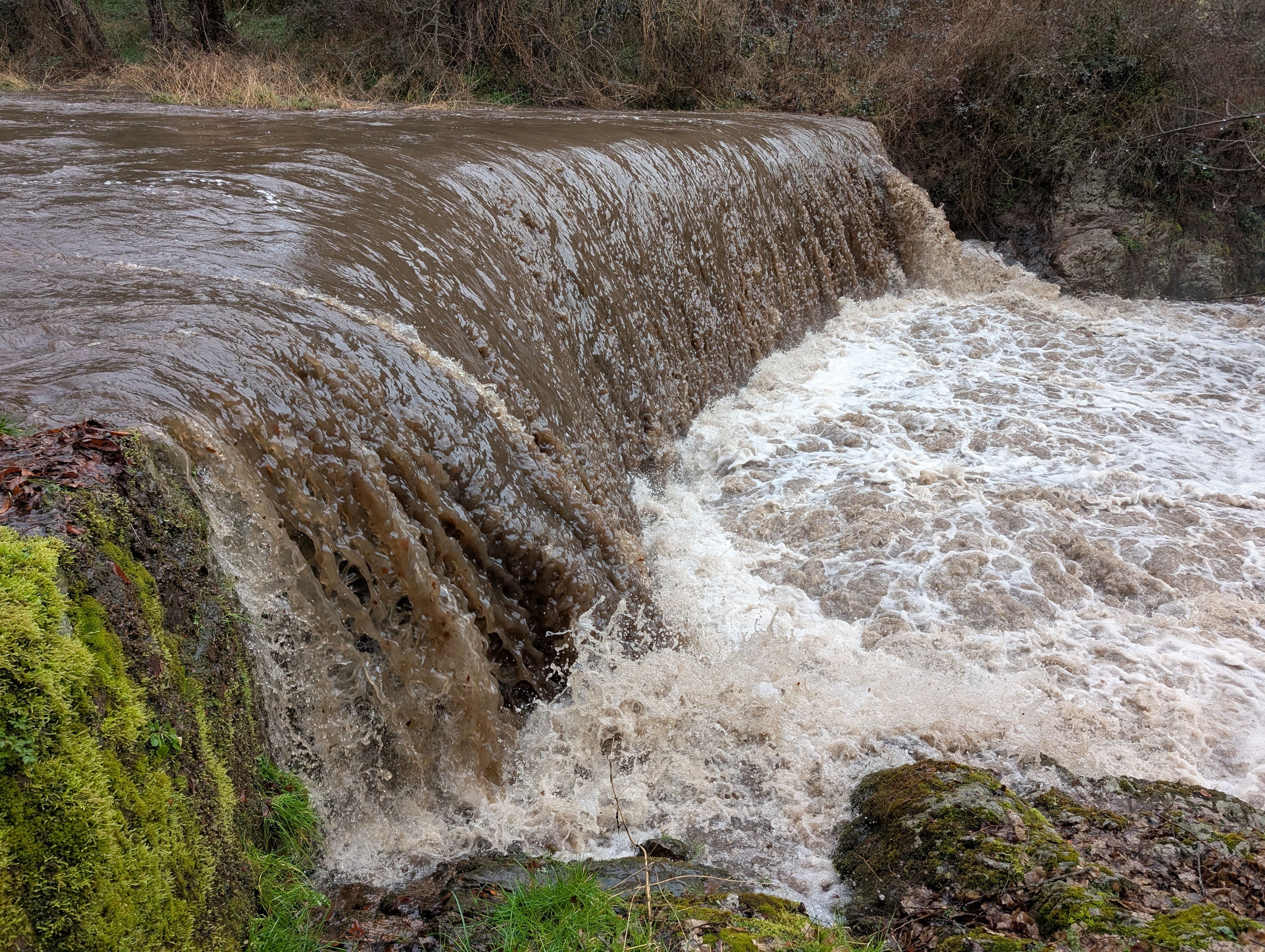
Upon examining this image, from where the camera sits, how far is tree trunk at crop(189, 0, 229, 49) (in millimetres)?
13703

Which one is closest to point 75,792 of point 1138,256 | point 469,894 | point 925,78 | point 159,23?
point 469,894

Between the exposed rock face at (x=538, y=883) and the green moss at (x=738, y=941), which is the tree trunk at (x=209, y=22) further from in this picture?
the green moss at (x=738, y=941)

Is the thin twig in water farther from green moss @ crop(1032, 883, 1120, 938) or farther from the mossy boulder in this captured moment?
green moss @ crop(1032, 883, 1120, 938)

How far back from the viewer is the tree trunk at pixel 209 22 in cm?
1370

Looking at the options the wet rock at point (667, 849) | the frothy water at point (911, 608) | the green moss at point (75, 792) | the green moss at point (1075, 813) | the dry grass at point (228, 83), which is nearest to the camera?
the green moss at point (75, 792)

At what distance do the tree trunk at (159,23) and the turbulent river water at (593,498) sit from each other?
8238 mm

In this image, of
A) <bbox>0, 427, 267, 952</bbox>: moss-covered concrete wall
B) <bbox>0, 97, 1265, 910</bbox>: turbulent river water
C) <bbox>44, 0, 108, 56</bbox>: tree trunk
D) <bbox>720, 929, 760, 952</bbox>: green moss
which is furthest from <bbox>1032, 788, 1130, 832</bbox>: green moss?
<bbox>44, 0, 108, 56</bbox>: tree trunk

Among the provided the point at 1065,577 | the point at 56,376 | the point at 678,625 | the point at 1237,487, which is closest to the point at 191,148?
the point at 56,376

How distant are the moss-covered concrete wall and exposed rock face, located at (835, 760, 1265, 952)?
1.85 meters

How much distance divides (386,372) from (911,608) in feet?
9.54

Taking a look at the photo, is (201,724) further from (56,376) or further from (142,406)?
(56,376)

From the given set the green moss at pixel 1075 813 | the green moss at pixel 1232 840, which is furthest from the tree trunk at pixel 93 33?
the green moss at pixel 1232 840

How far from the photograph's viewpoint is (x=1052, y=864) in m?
2.33

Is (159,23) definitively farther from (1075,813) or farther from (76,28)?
(1075,813)
